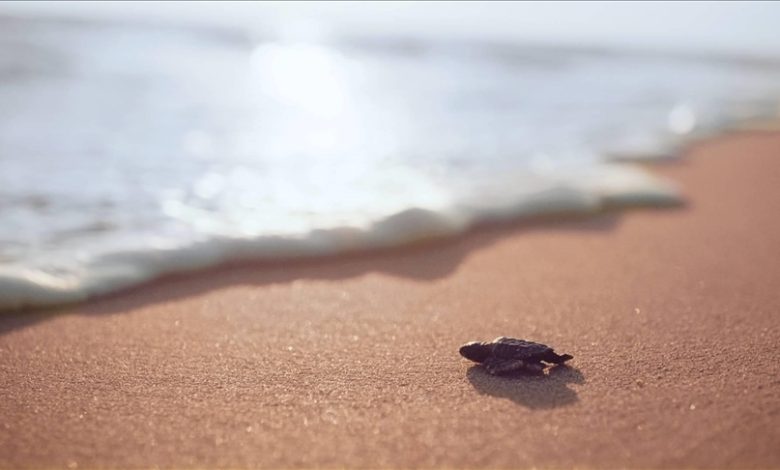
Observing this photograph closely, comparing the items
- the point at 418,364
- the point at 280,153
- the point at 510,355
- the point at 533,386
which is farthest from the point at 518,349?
the point at 280,153

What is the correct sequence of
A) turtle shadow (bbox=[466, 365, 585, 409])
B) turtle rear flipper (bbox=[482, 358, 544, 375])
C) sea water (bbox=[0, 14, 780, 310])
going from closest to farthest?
turtle shadow (bbox=[466, 365, 585, 409]) < turtle rear flipper (bbox=[482, 358, 544, 375]) < sea water (bbox=[0, 14, 780, 310])

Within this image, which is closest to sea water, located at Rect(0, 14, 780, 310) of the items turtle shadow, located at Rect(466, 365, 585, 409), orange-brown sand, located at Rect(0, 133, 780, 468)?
orange-brown sand, located at Rect(0, 133, 780, 468)

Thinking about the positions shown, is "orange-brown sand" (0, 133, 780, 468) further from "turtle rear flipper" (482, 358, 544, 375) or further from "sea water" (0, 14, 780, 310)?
"sea water" (0, 14, 780, 310)

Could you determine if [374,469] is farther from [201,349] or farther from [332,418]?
[201,349]

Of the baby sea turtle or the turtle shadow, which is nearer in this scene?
the turtle shadow

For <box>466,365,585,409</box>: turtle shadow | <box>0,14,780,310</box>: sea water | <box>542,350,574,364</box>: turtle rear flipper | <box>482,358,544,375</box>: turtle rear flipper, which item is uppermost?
<box>0,14,780,310</box>: sea water

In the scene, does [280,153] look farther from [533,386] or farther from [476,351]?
[533,386]

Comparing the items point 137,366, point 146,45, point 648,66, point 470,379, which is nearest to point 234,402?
point 137,366
